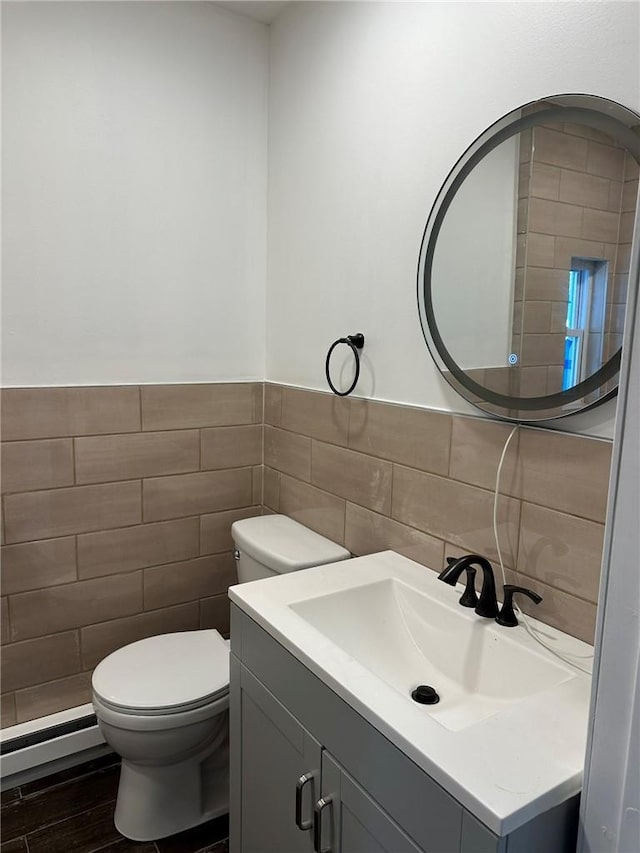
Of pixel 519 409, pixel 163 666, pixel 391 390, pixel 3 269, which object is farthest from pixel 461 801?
pixel 3 269

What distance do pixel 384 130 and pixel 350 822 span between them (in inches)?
64.4

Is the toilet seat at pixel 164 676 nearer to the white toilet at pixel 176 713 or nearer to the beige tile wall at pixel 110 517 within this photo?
the white toilet at pixel 176 713

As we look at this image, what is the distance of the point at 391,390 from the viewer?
66.9 inches

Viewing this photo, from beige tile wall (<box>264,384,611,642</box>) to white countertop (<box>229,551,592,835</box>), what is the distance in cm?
17

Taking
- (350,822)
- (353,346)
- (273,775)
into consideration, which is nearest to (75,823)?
(273,775)

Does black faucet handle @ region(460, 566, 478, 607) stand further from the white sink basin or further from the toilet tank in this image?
the toilet tank

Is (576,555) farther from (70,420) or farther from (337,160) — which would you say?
(70,420)

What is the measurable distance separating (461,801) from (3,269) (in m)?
1.80

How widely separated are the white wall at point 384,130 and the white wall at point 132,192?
0.15m

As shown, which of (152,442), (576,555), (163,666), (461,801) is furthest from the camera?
(152,442)

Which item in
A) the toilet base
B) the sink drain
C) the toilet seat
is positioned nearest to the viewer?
the sink drain

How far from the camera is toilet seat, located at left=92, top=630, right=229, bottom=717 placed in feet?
5.44

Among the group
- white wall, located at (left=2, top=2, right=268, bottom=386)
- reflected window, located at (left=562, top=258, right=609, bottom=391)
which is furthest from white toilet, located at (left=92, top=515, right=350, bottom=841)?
reflected window, located at (left=562, top=258, right=609, bottom=391)

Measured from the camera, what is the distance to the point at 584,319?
1176 millimetres
